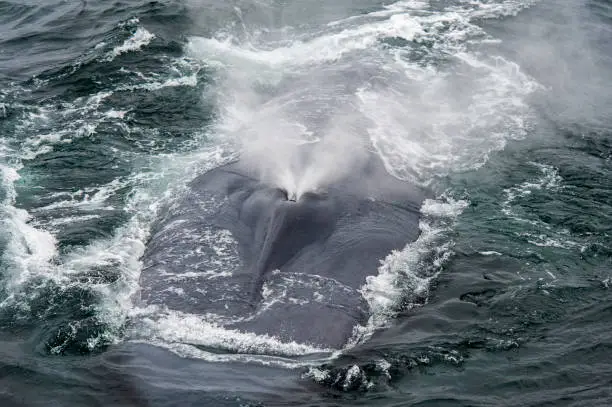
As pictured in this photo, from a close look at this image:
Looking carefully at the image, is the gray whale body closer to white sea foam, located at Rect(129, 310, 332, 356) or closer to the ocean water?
white sea foam, located at Rect(129, 310, 332, 356)

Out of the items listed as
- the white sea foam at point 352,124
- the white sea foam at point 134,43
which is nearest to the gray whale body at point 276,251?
the white sea foam at point 352,124

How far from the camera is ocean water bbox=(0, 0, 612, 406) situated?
12.8 meters

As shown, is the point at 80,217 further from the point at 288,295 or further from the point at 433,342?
the point at 433,342

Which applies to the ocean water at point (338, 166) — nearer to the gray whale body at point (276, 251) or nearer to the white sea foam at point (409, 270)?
the white sea foam at point (409, 270)

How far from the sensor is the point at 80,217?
729 inches

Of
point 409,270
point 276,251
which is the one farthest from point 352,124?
point 276,251

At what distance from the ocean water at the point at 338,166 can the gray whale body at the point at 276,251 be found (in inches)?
13.1

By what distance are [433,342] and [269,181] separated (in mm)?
6319

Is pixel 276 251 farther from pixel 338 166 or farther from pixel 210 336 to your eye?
pixel 338 166

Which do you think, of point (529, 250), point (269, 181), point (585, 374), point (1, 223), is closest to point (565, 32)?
point (529, 250)

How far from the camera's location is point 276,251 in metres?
15.1

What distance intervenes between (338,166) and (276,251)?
4.56 m

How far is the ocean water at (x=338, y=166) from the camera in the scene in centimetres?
1282

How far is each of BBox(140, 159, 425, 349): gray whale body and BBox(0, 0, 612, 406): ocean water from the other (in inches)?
13.1
